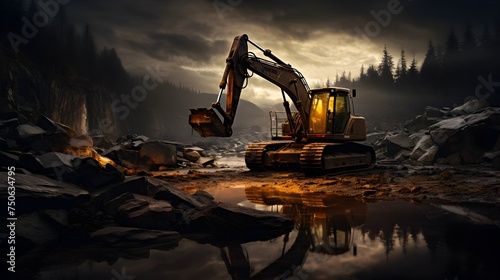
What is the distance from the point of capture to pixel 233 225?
5.58 metres

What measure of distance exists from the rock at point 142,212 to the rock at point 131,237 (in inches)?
13.5

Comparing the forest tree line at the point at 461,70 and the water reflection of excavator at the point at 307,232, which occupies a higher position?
the forest tree line at the point at 461,70

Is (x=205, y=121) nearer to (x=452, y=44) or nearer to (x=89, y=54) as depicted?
(x=452, y=44)

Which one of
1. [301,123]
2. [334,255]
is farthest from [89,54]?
[334,255]

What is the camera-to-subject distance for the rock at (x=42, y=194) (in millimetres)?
5625

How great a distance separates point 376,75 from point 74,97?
248 feet

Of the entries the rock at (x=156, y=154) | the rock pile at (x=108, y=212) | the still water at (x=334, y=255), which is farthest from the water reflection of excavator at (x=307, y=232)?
the rock at (x=156, y=154)

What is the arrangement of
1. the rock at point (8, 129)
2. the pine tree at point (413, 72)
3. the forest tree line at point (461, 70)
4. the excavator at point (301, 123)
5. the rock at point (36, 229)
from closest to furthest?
the rock at point (36, 229) < the rock at point (8, 129) < the excavator at point (301, 123) < the forest tree line at point (461, 70) < the pine tree at point (413, 72)

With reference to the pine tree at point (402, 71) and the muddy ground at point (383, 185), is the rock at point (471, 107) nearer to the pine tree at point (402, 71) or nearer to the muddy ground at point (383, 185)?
→ the muddy ground at point (383, 185)

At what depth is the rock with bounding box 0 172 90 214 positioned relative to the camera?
18.5 feet

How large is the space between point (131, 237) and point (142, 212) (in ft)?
2.52

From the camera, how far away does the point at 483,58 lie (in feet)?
181

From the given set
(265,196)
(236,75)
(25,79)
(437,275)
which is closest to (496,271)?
(437,275)

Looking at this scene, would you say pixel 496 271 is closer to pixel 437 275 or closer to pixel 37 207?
pixel 437 275
